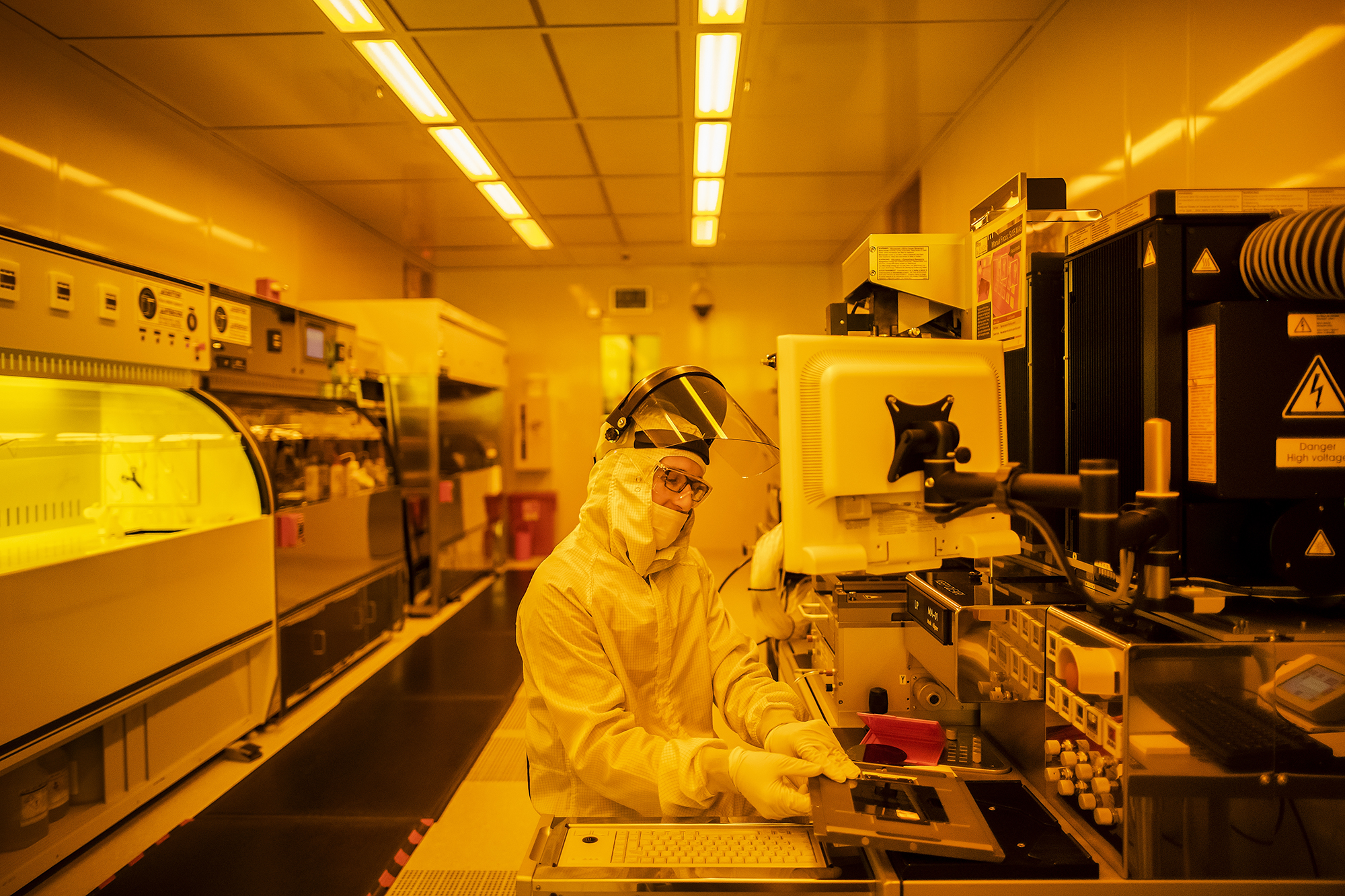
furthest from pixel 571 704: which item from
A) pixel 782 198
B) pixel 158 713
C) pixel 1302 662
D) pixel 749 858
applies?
pixel 782 198

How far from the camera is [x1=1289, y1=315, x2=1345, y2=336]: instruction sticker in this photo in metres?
1.01

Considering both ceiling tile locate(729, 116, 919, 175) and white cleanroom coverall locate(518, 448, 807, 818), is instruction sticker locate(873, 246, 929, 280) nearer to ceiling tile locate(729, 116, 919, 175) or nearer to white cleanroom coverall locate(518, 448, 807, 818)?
white cleanroom coverall locate(518, 448, 807, 818)

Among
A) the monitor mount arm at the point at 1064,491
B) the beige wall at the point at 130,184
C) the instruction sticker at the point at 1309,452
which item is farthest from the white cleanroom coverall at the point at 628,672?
the beige wall at the point at 130,184

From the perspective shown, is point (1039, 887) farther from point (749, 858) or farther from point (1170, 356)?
point (1170, 356)

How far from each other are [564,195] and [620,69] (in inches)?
67.5

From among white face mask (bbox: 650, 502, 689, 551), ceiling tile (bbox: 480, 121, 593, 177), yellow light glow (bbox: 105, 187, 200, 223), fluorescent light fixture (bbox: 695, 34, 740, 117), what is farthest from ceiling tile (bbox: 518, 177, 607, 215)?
white face mask (bbox: 650, 502, 689, 551)

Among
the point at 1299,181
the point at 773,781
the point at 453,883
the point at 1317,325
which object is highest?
the point at 1299,181

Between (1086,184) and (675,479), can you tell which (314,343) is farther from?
(1086,184)

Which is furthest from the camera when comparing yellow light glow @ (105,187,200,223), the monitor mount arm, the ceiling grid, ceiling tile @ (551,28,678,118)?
yellow light glow @ (105,187,200,223)

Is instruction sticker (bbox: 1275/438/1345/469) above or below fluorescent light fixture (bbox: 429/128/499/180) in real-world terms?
below

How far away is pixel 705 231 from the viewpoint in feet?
18.0

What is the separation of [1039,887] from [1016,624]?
1.47 feet

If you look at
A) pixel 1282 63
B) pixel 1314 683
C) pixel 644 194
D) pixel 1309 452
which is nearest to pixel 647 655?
pixel 1314 683

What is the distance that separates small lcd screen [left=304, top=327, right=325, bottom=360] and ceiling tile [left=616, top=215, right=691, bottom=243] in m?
2.51
